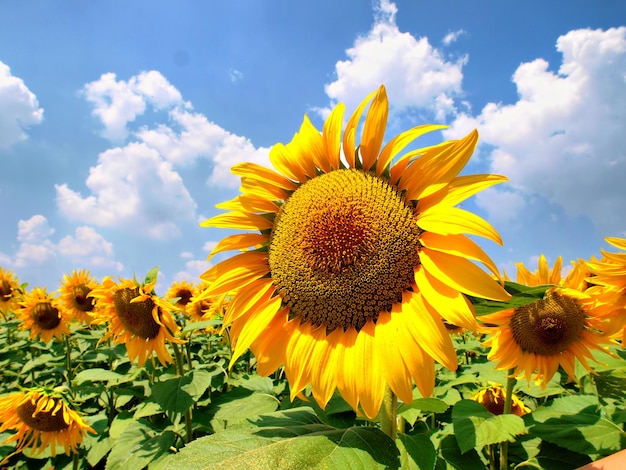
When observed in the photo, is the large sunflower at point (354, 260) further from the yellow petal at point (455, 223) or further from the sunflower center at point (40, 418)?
the sunflower center at point (40, 418)

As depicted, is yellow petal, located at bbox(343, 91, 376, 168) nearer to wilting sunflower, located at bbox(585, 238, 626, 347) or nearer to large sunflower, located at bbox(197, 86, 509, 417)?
large sunflower, located at bbox(197, 86, 509, 417)

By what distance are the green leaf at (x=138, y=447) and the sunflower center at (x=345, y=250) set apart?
7.85 feet

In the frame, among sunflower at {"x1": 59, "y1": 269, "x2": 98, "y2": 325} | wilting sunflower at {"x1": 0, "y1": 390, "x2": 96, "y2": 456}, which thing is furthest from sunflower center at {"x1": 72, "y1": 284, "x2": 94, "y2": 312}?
wilting sunflower at {"x1": 0, "y1": 390, "x2": 96, "y2": 456}

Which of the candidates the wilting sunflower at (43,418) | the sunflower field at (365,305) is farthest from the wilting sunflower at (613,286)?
the wilting sunflower at (43,418)

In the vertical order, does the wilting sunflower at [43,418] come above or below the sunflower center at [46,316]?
below

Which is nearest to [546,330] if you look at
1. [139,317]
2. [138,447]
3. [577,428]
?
[577,428]

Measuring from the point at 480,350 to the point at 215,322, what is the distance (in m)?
4.24

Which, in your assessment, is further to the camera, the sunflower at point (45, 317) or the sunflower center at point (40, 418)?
the sunflower at point (45, 317)

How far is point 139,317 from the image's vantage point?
431cm

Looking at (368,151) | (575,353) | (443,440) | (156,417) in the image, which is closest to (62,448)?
(156,417)

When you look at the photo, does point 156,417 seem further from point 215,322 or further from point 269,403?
point 269,403

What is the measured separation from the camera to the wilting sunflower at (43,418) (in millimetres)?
4102

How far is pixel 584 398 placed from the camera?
3119 mm

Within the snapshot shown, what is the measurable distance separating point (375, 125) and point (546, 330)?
250 centimetres
